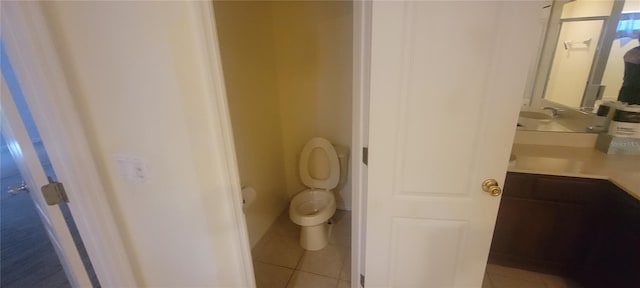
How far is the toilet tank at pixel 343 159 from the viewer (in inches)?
91.4

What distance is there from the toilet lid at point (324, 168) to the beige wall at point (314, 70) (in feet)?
0.62

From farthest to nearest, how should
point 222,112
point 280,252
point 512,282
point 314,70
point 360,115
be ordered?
point 314,70
point 280,252
point 512,282
point 360,115
point 222,112

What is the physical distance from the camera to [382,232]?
4.27 feet

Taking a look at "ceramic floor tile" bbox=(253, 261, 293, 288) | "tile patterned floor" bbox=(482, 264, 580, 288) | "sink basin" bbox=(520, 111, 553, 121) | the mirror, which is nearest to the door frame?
"ceramic floor tile" bbox=(253, 261, 293, 288)

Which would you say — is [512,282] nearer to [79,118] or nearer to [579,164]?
[579,164]

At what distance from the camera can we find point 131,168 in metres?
1.02

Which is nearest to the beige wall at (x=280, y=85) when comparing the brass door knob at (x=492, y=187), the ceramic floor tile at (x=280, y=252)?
the ceramic floor tile at (x=280, y=252)

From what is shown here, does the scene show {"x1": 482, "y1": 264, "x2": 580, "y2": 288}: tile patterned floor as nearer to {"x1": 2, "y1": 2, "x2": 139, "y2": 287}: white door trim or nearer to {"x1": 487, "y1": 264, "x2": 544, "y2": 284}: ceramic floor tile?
{"x1": 487, "y1": 264, "x2": 544, "y2": 284}: ceramic floor tile

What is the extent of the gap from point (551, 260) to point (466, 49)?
1628mm

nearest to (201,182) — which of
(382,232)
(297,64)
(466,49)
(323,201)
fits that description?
(382,232)

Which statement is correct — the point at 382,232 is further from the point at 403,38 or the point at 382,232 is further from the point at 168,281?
the point at 168,281

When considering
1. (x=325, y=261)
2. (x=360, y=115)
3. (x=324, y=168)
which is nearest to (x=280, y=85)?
(x=324, y=168)

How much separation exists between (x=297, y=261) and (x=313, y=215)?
377 mm

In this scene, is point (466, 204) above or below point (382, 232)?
above
